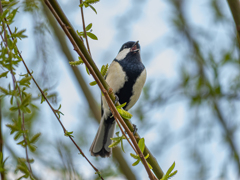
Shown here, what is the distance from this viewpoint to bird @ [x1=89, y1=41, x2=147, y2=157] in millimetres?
3020

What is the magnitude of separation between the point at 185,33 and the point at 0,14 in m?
3.42

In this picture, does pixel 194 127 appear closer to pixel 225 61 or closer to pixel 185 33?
pixel 225 61

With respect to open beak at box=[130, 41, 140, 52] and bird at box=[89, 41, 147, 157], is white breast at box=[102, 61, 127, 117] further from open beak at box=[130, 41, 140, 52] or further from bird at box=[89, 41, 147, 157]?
open beak at box=[130, 41, 140, 52]

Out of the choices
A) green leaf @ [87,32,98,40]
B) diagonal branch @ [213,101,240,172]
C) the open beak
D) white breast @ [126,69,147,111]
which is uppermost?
the open beak

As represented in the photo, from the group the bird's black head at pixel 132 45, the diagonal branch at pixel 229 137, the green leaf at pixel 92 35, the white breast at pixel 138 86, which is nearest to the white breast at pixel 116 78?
the white breast at pixel 138 86

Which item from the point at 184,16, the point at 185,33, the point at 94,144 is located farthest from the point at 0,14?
the point at 184,16

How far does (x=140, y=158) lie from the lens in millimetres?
1340

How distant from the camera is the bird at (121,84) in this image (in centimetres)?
302

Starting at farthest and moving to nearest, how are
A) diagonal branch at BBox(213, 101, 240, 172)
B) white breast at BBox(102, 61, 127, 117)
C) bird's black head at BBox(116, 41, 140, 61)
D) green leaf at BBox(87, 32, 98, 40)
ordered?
bird's black head at BBox(116, 41, 140, 61) → diagonal branch at BBox(213, 101, 240, 172) → white breast at BBox(102, 61, 127, 117) → green leaf at BBox(87, 32, 98, 40)

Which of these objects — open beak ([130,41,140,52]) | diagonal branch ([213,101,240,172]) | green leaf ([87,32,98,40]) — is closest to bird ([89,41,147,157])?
open beak ([130,41,140,52])

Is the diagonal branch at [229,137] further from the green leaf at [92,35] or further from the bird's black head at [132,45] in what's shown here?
the green leaf at [92,35]

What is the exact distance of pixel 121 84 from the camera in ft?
9.83

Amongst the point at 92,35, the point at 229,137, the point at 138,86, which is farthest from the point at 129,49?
the point at 92,35

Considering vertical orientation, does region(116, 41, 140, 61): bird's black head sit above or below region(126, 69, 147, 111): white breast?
above
